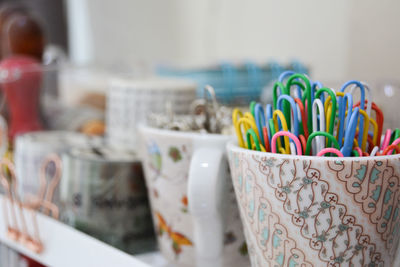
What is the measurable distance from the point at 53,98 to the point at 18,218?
211 millimetres

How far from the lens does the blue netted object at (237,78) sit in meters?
0.43

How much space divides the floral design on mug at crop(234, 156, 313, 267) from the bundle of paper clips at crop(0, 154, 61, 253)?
6.5 inches

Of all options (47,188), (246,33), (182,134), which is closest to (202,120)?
(182,134)

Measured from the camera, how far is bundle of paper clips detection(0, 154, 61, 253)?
350 mm

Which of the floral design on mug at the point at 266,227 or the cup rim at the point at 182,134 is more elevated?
the cup rim at the point at 182,134

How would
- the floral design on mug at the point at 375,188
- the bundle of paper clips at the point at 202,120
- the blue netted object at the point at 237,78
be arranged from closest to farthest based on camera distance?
the floral design on mug at the point at 375,188
the bundle of paper clips at the point at 202,120
the blue netted object at the point at 237,78

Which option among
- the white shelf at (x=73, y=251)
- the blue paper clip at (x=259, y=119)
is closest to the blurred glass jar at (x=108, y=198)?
the white shelf at (x=73, y=251)

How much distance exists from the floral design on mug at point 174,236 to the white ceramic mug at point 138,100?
80mm

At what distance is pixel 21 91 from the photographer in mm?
487

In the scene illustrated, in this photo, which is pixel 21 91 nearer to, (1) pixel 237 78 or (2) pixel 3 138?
(2) pixel 3 138

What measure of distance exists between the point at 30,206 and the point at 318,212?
0.25m

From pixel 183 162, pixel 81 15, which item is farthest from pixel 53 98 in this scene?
pixel 81 15

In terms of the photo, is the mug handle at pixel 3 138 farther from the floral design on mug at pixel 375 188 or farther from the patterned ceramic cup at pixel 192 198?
the floral design on mug at pixel 375 188

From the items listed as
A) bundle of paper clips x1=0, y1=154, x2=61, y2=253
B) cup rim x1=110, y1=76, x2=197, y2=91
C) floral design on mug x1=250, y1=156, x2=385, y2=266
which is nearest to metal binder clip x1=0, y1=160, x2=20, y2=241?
bundle of paper clips x1=0, y1=154, x2=61, y2=253
